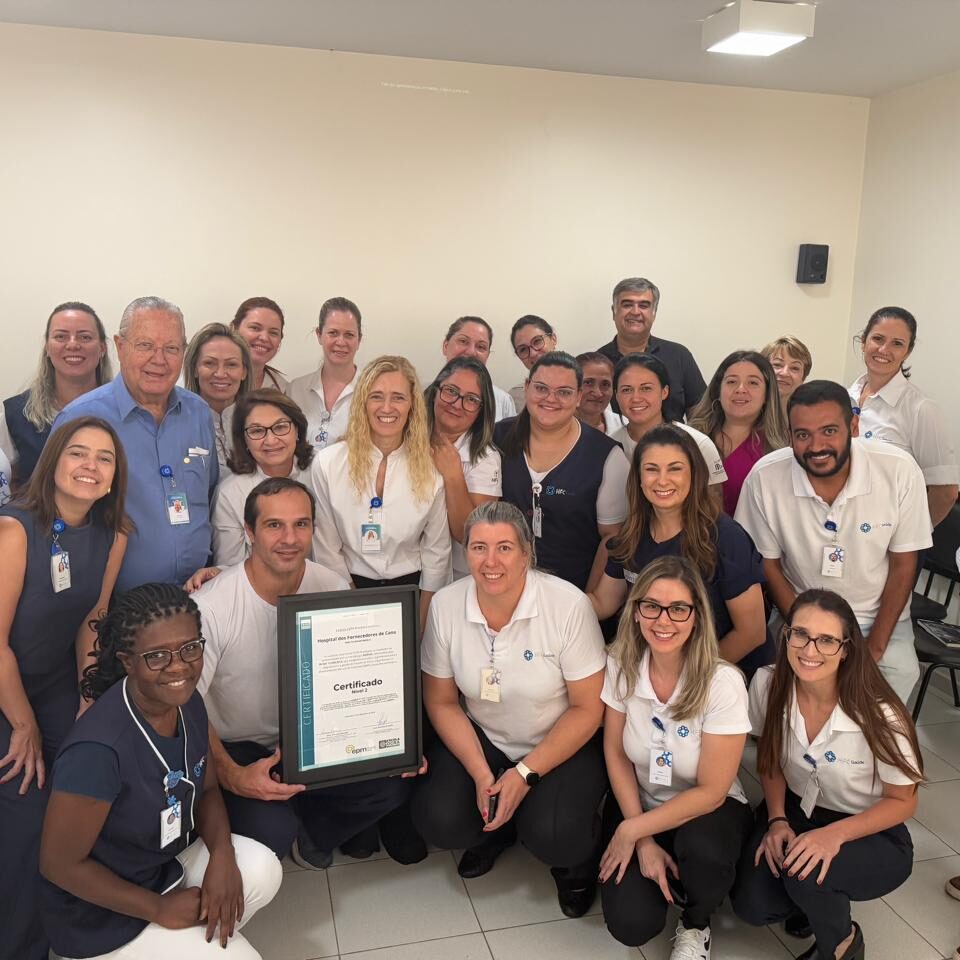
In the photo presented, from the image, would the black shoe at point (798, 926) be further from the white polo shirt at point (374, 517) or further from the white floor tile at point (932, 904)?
the white polo shirt at point (374, 517)

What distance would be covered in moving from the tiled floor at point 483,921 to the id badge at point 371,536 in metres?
1.10

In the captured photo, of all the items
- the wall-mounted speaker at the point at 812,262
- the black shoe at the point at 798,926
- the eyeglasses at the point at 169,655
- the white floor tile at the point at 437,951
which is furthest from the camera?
the wall-mounted speaker at the point at 812,262

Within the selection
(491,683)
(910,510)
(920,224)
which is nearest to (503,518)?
(491,683)

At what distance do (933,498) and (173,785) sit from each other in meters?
3.44

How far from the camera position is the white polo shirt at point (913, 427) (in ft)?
12.6

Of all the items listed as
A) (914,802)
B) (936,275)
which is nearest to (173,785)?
(914,802)

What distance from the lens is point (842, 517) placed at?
10.0 ft

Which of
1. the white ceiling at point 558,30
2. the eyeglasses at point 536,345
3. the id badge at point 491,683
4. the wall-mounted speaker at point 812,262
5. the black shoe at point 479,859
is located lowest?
the black shoe at point 479,859

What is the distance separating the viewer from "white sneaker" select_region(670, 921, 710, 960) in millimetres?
2446

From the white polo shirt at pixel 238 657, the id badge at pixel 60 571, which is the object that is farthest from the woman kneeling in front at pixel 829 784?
the id badge at pixel 60 571

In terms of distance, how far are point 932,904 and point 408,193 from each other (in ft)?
14.3

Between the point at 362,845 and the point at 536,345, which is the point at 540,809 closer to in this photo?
the point at 362,845

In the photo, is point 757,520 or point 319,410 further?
point 319,410

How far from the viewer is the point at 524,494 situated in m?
3.27
